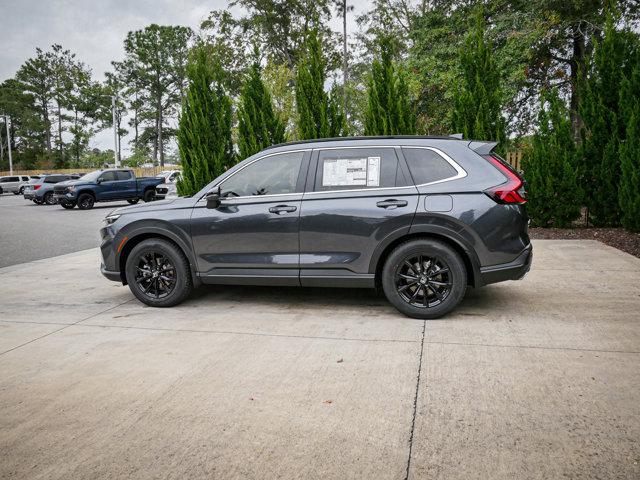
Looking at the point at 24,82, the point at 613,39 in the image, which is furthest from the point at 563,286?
the point at 24,82

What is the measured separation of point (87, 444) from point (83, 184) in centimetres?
2261

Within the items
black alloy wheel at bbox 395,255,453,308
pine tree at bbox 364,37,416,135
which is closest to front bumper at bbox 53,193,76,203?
pine tree at bbox 364,37,416,135

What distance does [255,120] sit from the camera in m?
11.5

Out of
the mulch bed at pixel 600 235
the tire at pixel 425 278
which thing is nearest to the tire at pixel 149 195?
the mulch bed at pixel 600 235

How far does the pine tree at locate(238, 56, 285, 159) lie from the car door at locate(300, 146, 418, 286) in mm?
6470

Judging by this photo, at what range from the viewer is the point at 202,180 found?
1153 centimetres

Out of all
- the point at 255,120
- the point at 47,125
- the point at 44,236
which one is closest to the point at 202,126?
the point at 255,120

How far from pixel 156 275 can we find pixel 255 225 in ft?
4.48

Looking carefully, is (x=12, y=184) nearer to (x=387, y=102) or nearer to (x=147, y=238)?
(x=387, y=102)

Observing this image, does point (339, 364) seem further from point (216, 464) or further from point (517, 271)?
point (517, 271)

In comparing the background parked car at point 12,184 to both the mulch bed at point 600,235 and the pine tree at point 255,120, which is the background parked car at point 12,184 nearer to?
the pine tree at point 255,120

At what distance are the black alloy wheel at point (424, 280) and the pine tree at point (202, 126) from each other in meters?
7.50

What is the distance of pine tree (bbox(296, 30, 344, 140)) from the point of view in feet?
36.9

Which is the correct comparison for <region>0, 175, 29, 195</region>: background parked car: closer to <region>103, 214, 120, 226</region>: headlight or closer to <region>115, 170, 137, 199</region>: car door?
<region>115, 170, 137, 199</region>: car door
